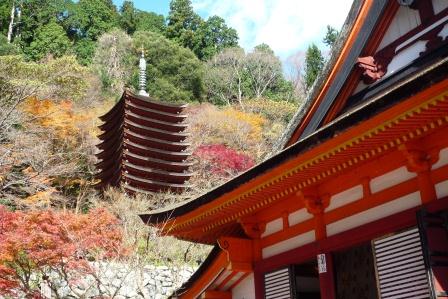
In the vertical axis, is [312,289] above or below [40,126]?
below

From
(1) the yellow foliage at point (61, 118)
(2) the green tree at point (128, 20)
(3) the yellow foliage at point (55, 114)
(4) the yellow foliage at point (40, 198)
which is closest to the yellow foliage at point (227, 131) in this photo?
(1) the yellow foliage at point (61, 118)

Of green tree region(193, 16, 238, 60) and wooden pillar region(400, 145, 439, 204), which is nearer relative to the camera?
wooden pillar region(400, 145, 439, 204)

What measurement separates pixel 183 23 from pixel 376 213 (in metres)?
41.0

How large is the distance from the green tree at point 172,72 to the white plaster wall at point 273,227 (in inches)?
1124

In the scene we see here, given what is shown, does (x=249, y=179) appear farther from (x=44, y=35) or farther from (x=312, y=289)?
(x=44, y=35)

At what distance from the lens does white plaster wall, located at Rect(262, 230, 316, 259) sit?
6.40m

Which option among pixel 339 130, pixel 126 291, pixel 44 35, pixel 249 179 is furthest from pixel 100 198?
pixel 44 35

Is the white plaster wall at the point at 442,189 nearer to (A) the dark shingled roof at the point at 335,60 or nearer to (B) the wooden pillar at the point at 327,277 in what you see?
(B) the wooden pillar at the point at 327,277

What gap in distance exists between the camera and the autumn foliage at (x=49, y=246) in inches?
446

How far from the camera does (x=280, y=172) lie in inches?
217

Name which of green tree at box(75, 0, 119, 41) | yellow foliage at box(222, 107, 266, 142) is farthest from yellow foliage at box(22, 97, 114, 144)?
green tree at box(75, 0, 119, 41)

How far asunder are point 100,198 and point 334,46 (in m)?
16.3

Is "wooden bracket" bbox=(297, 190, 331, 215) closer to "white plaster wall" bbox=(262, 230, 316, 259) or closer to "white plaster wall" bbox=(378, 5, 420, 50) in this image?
"white plaster wall" bbox=(262, 230, 316, 259)

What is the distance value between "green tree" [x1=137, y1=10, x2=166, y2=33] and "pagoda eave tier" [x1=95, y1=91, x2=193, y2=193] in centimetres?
2310
